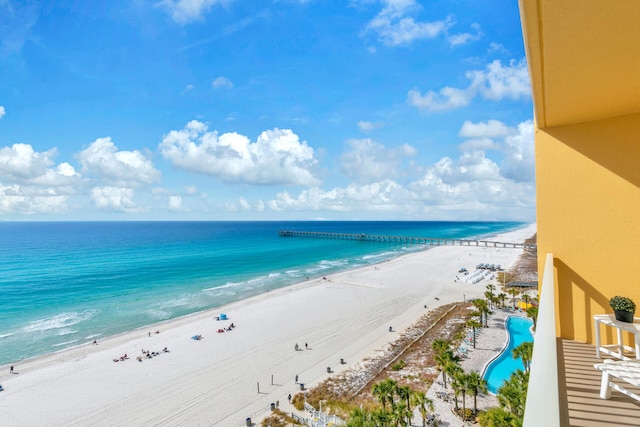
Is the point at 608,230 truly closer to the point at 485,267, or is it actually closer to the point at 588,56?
the point at 588,56

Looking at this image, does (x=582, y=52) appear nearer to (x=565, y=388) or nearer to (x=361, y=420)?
(x=565, y=388)

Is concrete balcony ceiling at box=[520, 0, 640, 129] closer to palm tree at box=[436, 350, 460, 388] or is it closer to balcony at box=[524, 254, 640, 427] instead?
balcony at box=[524, 254, 640, 427]

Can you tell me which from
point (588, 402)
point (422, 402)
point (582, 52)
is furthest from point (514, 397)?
point (582, 52)

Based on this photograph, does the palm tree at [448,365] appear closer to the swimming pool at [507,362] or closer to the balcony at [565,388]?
the swimming pool at [507,362]

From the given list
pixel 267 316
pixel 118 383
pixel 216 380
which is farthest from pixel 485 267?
pixel 118 383

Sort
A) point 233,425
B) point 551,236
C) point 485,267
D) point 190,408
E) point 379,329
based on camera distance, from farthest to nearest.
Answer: point 485,267 → point 379,329 → point 190,408 → point 233,425 → point 551,236
